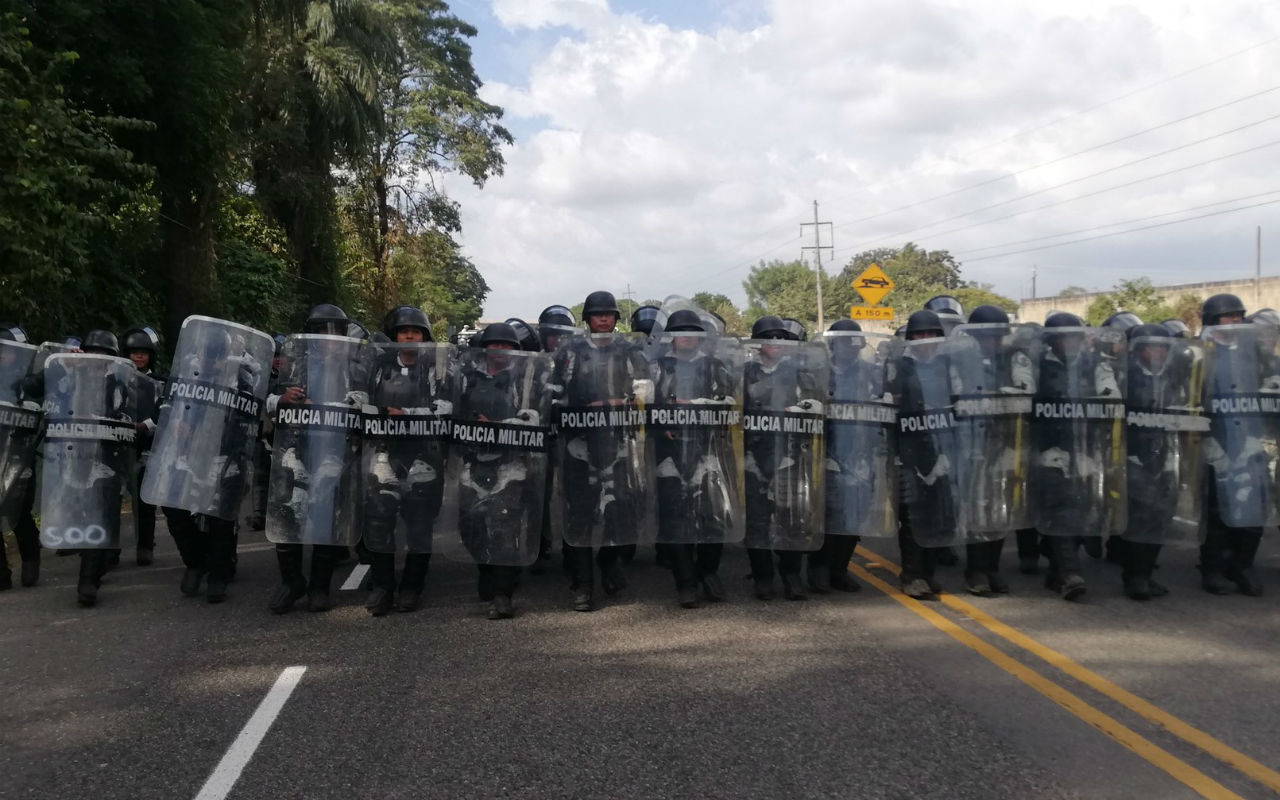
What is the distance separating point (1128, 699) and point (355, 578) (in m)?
5.72

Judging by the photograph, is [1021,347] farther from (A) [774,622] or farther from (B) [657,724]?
(B) [657,724]

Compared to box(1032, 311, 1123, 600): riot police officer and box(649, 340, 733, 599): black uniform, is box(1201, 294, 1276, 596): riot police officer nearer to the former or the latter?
box(1032, 311, 1123, 600): riot police officer

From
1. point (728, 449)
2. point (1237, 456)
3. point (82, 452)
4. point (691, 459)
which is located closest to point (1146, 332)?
point (1237, 456)

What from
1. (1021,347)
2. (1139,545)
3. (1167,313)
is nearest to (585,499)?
(1021,347)

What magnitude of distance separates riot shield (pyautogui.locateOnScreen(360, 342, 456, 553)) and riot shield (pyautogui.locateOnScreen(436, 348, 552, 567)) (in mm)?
124

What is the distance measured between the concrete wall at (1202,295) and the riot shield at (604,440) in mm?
28933

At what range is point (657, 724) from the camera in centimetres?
447

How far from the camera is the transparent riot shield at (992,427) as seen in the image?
6715mm

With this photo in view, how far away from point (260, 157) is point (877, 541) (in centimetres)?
1871

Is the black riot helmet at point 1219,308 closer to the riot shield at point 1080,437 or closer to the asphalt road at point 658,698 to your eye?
the riot shield at point 1080,437

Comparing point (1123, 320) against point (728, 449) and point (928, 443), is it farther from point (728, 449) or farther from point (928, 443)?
point (728, 449)

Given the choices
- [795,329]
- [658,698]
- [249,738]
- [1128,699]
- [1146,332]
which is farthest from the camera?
[795,329]

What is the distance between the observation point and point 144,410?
25.5ft

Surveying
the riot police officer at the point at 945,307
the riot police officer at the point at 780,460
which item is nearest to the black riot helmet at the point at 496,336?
the riot police officer at the point at 780,460
